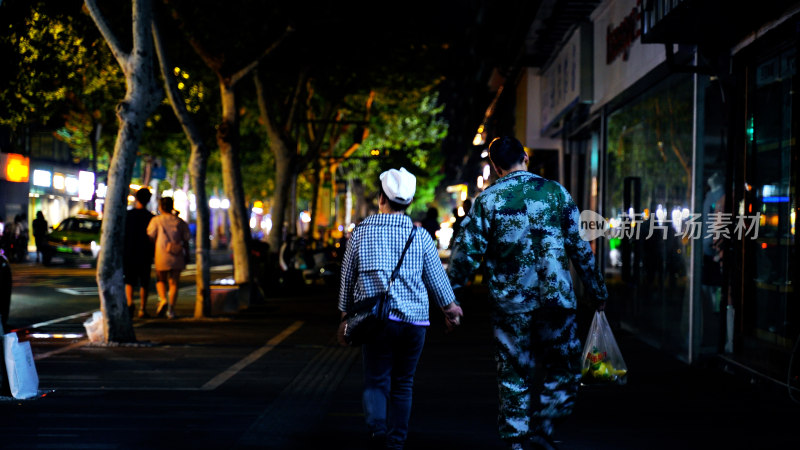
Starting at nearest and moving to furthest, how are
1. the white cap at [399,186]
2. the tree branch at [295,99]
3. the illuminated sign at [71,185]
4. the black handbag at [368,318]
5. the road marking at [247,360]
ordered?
the black handbag at [368,318] → the white cap at [399,186] → the road marking at [247,360] → the tree branch at [295,99] → the illuminated sign at [71,185]

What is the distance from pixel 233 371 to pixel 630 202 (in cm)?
666

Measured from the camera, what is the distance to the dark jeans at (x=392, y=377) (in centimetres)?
586

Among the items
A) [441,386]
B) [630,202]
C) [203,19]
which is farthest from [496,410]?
[203,19]

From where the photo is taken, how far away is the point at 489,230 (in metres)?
6.03

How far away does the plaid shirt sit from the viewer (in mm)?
5840

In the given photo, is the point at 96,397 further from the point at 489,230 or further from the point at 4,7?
the point at 4,7

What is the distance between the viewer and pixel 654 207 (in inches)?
518

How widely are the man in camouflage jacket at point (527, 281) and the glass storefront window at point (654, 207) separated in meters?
5.54

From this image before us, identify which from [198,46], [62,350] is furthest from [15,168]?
[198,46]

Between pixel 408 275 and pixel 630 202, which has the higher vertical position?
pixel 630 202

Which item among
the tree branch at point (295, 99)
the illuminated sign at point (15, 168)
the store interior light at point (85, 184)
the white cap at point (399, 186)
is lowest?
the white cap at point (399, 186)

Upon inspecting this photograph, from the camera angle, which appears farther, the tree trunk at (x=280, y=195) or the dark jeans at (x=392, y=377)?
the tree trunk at (x=280, y=195)

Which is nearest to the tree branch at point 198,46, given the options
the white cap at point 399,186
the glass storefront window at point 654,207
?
the glass storefront window at point 654,207

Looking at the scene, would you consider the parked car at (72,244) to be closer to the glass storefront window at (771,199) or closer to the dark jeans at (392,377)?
the glass storefront window at (771,199)
